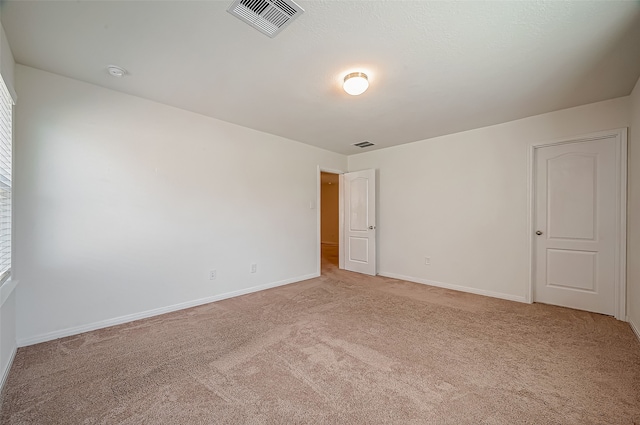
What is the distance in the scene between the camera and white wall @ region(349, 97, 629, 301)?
11.2ft

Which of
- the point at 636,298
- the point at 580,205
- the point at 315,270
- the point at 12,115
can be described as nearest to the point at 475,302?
the point at 636,298

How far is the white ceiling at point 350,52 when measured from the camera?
1.66 metres

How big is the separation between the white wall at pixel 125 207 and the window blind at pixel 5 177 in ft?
0.56

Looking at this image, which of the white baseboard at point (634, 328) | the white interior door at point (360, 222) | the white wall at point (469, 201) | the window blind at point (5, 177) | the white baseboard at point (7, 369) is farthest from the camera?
the white interior door at point (360, 222)

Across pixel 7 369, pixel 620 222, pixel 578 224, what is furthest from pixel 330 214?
pixel 7 369

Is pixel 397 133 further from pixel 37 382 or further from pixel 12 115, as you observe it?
pixel 37 382

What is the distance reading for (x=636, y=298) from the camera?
2.54 m

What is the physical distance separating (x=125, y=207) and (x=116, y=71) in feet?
4.33

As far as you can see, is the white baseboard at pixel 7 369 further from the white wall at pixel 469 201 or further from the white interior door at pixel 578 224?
the white interior door at pixel 578 224

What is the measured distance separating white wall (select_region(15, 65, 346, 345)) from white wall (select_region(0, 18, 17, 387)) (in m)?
0.16

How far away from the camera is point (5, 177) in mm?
2020

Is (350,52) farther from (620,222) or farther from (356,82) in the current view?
(620,222)

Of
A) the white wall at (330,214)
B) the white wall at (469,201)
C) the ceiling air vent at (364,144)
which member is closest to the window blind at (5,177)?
the ceiling air vent at (364,144)

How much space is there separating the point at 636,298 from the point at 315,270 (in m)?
3.89
